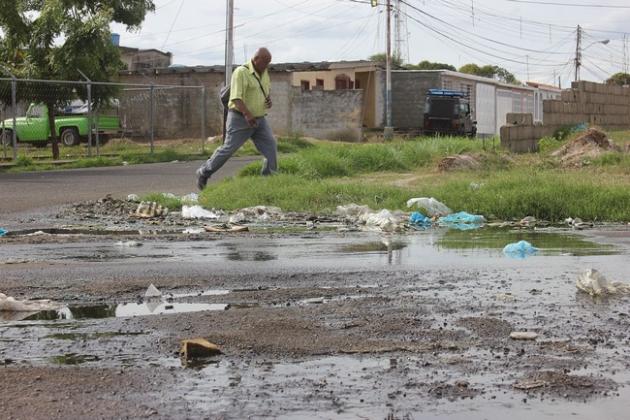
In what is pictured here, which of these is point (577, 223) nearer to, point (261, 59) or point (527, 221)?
point (527, 221)

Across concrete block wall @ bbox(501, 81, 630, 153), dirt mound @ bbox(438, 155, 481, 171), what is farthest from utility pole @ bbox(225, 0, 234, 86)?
dirt mound @ bbox(438, 155, 481, 171)

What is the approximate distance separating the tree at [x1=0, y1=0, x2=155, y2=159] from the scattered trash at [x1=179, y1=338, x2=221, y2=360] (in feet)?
71.4

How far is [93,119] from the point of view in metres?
34.1

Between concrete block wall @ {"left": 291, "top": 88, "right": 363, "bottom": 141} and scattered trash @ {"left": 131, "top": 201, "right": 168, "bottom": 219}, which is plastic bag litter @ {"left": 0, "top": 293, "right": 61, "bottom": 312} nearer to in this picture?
scattered trash @ {"left": 131, "top": 201, "right": 168, "bottom": 219}

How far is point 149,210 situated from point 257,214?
1439 millimetres

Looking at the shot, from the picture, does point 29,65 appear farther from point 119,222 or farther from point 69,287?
point 69,287

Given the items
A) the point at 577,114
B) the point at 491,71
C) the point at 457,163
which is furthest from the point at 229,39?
the point at 491,71

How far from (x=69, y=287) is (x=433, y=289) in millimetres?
2523

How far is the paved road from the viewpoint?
43.9ft

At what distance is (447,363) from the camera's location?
4281 millimetres

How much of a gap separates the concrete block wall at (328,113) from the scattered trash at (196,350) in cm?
4121

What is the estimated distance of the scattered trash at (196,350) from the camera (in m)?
4.36

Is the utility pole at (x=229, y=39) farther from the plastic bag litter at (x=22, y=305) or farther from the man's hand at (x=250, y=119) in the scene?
the plastic bag litter at (x=22, y=305)

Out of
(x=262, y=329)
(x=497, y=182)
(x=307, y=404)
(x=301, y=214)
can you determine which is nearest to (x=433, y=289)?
(x=262, y=329)
